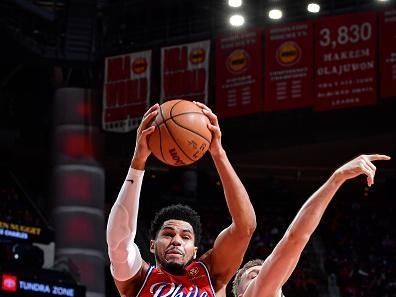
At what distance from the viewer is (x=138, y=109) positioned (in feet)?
60.6

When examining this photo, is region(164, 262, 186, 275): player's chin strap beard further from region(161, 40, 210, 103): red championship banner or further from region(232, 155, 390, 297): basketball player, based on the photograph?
region(161, 40, 210, 103): red championship banner

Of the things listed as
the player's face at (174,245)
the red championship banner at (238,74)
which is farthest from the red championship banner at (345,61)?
the player's face at (174,245)

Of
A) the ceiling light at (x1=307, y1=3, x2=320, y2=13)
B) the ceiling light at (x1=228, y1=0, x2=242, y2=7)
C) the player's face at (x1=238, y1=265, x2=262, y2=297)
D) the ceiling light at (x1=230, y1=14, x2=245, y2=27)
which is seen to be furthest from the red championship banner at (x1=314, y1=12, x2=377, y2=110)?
the player's face at (x1=238, y1=265, x2=262, y2=297)

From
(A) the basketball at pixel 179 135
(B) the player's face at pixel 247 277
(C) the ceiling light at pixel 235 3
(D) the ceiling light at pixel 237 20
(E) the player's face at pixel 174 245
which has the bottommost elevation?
(B) the player's face at pixel 247 277

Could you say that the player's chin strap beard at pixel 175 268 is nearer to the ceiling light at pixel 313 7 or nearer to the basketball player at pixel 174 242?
the basketball player at pixel 174 242

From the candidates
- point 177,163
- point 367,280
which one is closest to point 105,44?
point 367,280

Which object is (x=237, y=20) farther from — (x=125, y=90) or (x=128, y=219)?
(x=128, y=219)

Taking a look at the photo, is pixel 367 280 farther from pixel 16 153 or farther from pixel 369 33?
pixel 16 153

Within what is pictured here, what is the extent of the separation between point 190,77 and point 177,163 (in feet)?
44.5

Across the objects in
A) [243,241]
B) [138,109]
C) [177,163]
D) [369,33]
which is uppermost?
[369,33]

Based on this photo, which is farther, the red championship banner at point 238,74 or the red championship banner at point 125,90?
the red championship banner at point 125,90

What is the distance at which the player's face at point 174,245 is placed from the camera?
4.43 metres

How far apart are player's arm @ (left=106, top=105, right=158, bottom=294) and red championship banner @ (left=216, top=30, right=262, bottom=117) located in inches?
527

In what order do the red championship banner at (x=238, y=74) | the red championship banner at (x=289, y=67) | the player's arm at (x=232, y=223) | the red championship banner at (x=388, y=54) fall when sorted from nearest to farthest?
the player's arm at (x=232, y=223), the red championship banner at (x=388, y=54), the red championship banner at (x=289, y=67), the red championship banner at (x=238, y=74)
